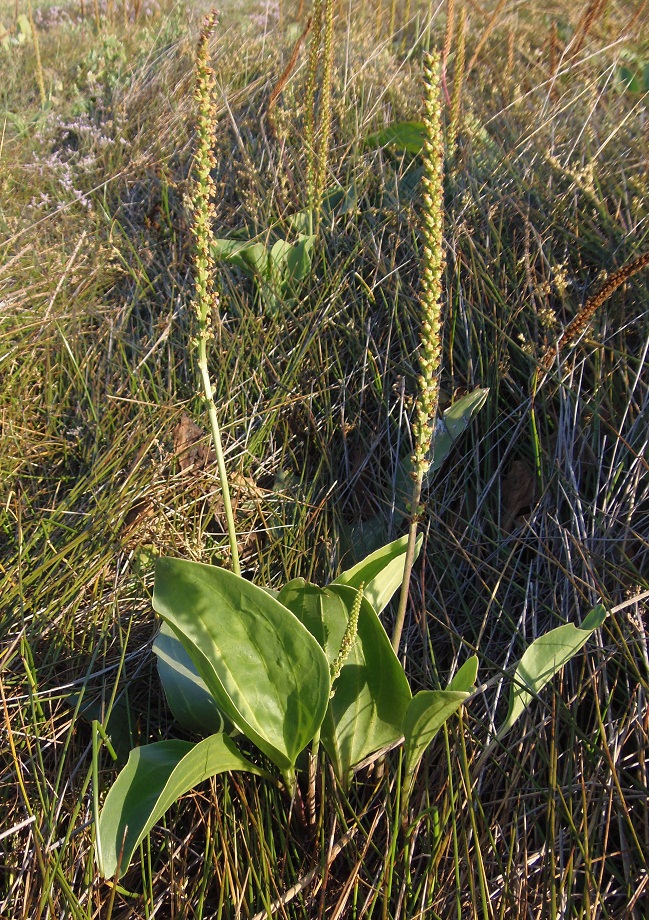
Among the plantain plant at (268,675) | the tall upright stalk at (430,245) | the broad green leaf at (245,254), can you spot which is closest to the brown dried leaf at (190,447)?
the broad green leaf at (245,254)

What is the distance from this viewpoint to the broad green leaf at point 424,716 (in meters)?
1.24

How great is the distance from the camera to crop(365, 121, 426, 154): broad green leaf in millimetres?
3195

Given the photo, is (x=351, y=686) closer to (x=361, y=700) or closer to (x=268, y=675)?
(x=361, y=700)

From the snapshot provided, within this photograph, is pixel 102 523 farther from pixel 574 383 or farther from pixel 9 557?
pixel 574 383

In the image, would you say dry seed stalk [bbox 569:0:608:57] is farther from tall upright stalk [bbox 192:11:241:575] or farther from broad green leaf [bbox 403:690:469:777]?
broad green leaf [bbox 403:690:469:777]

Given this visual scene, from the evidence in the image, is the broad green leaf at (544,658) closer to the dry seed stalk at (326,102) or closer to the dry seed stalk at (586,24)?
the dry seed stalk at (326,102)

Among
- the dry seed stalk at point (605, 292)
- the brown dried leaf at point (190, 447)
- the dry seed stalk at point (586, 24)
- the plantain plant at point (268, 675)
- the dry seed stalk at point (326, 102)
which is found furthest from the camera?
the dry seed stalk at point (586, 24)

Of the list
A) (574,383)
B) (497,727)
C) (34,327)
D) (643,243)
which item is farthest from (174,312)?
(497,727)

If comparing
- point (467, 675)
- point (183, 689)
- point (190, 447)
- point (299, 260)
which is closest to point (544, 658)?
point (467, 675)

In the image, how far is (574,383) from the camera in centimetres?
225

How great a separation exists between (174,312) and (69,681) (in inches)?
59.9

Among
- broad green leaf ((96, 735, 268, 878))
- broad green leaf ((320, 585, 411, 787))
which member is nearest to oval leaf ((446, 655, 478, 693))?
broad green leaf ((320, 585, 411, 787))

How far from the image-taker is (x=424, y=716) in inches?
51.9

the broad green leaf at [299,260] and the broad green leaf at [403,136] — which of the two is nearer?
the broad green leaf at [299,260]
